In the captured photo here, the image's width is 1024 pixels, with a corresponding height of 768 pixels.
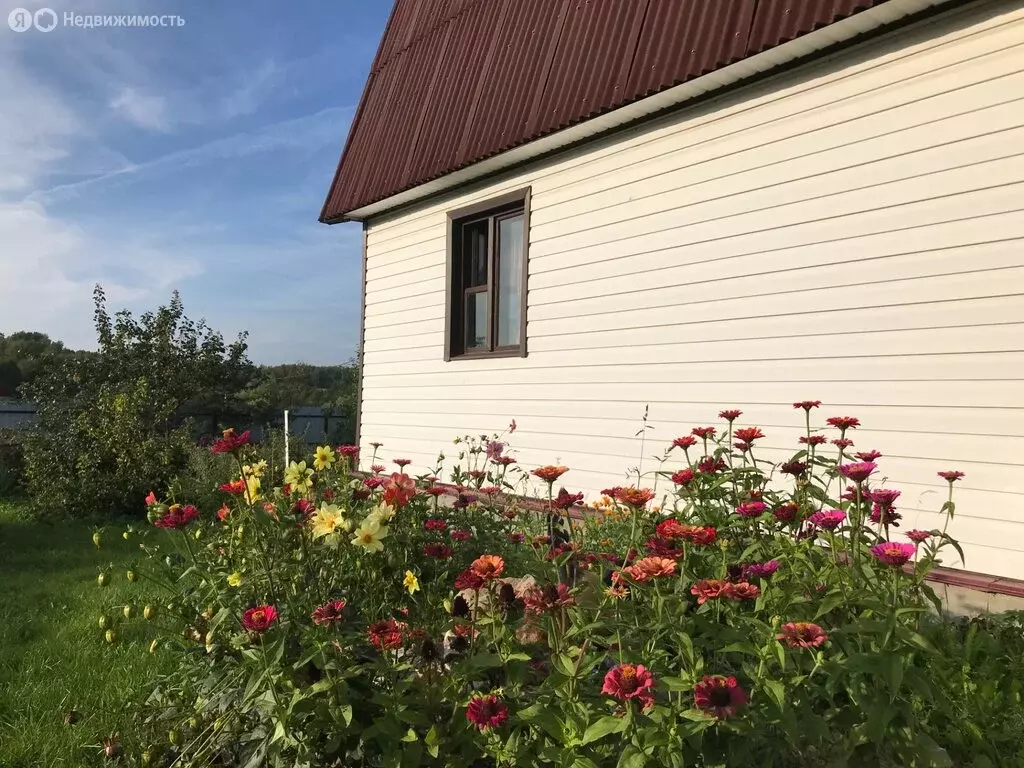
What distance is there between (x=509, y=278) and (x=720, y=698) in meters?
5.24

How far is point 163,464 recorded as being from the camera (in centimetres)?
818

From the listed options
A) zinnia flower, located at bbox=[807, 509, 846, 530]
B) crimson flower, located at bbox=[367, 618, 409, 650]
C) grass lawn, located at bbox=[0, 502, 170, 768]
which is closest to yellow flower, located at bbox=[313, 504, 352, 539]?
crimson flower, located at bbox=[367, 618, 409, 650]

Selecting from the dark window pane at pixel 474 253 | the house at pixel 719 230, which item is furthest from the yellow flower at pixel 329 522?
the dark window pane at pixel 474 253

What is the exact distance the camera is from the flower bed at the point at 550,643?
5.01ft

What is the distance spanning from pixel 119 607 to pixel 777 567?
388 centimetres

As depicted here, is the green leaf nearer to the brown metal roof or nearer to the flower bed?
the flower bed

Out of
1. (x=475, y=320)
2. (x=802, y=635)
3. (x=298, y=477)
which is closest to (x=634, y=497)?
(x=802, y=635)

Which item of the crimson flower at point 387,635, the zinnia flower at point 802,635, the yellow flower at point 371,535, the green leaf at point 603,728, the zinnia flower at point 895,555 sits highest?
the zinnia flower at point 895,555

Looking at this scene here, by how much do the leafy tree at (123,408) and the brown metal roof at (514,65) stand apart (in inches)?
138

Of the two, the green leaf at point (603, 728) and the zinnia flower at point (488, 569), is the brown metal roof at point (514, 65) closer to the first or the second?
the zinnia flower at point (488, 569)

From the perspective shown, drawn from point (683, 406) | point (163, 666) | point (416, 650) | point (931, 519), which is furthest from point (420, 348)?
point (416, 650)

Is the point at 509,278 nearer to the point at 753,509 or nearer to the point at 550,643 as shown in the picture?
the point at 753,509

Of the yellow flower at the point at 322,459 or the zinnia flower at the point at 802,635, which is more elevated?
the yellow flower at the point at 322,459

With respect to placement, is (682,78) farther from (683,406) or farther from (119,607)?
(119,607)
